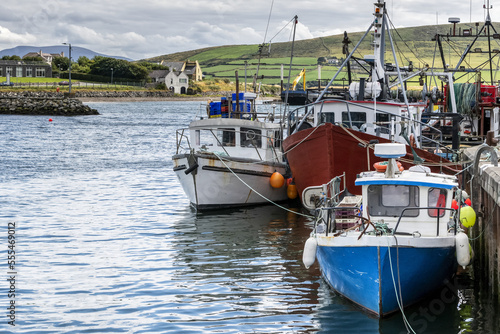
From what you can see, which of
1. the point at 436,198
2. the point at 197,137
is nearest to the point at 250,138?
the point at 197,137

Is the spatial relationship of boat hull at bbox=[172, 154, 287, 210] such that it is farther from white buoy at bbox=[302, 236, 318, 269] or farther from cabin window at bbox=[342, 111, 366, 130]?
white buoy at bbox=[302, 236, 318, 269]

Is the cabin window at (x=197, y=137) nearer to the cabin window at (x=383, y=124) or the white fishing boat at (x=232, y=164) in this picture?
the white fishing boat at (x=232, y=164)

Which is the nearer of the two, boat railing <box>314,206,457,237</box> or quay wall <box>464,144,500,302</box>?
boat railing <box>314,206,457,237</box>

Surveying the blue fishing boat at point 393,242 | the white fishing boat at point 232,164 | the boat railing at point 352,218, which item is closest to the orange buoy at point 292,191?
the white fishing boat at point 232,164

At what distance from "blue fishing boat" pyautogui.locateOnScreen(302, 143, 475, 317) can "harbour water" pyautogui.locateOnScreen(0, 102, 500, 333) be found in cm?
48

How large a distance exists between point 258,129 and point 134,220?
5430 mm

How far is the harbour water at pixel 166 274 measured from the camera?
1233 cm

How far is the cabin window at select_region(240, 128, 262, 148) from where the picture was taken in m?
24.2

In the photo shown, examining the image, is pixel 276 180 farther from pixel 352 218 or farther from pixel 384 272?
pixel 384 272

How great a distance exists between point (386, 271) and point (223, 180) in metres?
11.3

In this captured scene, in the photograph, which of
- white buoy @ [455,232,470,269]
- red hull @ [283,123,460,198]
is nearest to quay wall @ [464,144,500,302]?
white buoy @ [455,232,470,269]

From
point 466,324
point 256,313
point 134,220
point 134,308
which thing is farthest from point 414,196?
point 134,220

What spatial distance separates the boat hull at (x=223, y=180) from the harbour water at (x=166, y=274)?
0.50 m

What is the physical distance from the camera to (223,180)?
2244cm
